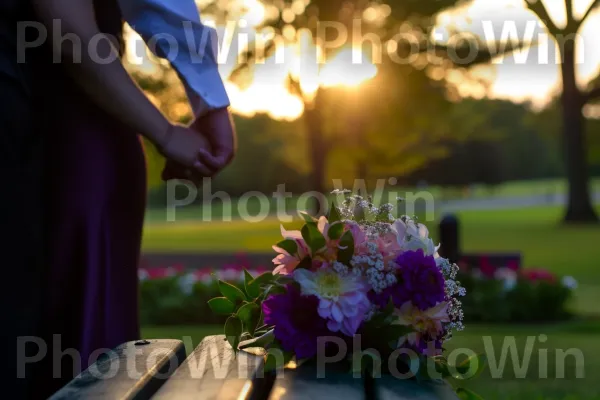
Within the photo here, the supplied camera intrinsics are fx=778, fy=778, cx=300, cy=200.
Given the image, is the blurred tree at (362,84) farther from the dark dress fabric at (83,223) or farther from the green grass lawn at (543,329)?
the dark dress fabric at (83,223)

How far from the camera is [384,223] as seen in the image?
1836 mm

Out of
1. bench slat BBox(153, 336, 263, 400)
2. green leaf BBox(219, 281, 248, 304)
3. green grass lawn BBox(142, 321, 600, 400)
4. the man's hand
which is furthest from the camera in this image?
green grass lawn BBox(142, 321, 600, 400)

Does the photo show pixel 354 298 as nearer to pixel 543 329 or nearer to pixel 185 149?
pixel 185 149

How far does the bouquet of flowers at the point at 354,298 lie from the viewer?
5.49 feet

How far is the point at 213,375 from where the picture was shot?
5.07 feet

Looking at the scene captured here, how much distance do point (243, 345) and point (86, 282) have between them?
64 centimetres

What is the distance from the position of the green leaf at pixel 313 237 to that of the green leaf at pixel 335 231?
2cm

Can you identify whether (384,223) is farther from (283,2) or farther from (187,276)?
(283,2)

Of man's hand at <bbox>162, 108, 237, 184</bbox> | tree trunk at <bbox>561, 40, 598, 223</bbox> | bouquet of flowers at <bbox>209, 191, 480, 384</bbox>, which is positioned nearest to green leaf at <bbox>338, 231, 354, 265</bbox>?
bouquet of flowers at <bbox>209, 191, 480, 384</bbox>

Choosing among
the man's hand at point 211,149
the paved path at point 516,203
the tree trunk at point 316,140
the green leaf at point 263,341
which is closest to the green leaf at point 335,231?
the green leaf at point 263,341

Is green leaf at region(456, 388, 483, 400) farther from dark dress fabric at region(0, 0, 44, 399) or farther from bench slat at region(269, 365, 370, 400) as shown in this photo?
dark dress fabric at region(0, 0, 44, 399)

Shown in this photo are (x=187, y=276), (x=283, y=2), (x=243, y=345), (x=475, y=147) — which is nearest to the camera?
(x=243, y=345)

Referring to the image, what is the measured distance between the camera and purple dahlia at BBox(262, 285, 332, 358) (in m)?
1.67

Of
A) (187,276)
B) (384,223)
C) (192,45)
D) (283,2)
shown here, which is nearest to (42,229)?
(192,45)
